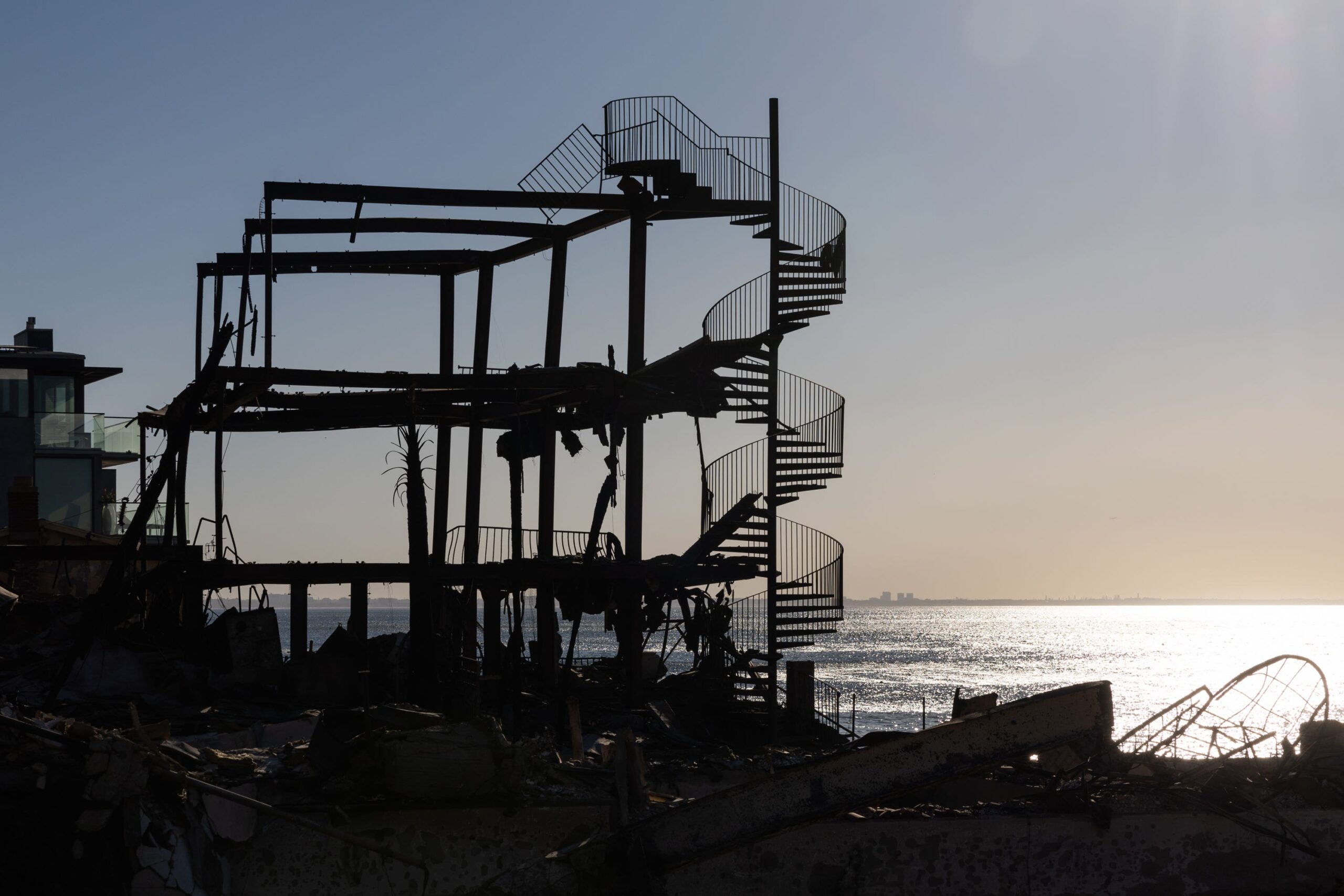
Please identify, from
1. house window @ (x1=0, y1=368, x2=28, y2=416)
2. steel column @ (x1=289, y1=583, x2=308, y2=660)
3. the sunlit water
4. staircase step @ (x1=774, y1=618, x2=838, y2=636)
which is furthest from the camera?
the sunlit water

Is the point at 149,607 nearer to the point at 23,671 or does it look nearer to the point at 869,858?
the point at 23,671

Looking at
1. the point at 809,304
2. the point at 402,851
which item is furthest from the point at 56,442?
the point at 402,851

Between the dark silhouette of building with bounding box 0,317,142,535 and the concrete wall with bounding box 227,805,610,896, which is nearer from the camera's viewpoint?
the concrete wall with bounding box 227,805,610,896

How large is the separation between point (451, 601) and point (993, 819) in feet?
56.7

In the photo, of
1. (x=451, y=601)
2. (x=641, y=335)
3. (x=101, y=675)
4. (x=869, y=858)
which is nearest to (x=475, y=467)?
(x=451, y=601)

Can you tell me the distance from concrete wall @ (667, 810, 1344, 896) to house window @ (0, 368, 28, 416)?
39.2 metres

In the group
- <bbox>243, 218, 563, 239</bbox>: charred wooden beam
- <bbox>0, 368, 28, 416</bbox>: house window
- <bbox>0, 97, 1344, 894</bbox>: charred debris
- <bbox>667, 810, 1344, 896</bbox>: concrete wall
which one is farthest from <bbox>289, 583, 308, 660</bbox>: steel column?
<bbox>0, 368, 28, 416</bbox>: house window

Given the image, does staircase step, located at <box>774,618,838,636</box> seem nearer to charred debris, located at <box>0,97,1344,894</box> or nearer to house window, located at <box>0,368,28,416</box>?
charred debris, located at <box>0,97,1344,894</box>

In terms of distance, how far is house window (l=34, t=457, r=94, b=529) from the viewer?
43594 millimetres

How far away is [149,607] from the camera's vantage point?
23688 mm

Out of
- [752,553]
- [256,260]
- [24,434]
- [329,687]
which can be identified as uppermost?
[256,260]

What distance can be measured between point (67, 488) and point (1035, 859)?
39.9 meters

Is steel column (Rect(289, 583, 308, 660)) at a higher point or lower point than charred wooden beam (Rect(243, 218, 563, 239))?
lower

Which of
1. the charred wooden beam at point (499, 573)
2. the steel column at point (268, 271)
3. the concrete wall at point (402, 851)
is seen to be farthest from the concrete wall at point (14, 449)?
the concrete wall at point (402, 851)
